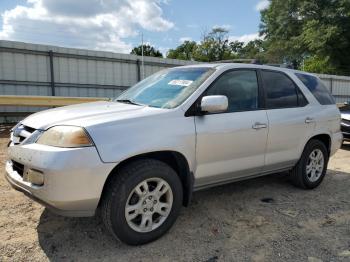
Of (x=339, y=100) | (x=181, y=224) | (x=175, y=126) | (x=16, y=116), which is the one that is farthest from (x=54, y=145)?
(x=339, y=100)

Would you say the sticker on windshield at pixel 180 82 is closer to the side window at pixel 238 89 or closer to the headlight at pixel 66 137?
the side window at pixel 238 89

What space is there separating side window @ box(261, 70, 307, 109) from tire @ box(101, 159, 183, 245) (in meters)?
1.78

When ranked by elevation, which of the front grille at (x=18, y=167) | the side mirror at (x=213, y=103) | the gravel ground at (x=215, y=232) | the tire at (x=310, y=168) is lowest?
the gravel ground at (x=215, y=232)

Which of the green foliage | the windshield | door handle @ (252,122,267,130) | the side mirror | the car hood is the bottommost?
door handle @ (252,122,267,130)

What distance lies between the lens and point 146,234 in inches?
125

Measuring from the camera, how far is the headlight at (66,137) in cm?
280

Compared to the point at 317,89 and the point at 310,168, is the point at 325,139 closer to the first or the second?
the point at 310,168

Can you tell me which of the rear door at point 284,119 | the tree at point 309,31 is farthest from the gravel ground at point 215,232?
the tree at point 309,31

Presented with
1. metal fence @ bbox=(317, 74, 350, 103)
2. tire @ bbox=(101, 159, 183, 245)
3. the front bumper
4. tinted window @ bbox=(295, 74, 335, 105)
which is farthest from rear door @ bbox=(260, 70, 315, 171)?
metal fence @ bbox=(317, 74, 350, 103)

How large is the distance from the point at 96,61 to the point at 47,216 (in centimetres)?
1018

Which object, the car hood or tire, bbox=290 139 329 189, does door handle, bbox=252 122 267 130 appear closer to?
tire, bbox=290 139 329 189

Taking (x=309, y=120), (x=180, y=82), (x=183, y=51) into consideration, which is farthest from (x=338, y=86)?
(x=183, y=51)

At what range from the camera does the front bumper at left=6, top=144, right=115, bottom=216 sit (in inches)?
108

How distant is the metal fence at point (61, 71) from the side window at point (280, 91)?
9.53m
